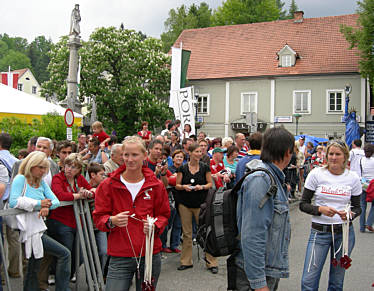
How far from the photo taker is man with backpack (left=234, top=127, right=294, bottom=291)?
2.74 meters

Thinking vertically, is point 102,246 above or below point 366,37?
below

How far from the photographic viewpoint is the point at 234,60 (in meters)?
39.4

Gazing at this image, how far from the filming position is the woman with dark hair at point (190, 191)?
21.6 feet

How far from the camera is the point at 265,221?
9.04 ft

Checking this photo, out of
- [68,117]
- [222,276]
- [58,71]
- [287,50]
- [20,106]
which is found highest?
[287,50]

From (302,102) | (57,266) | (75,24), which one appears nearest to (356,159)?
(57,266)

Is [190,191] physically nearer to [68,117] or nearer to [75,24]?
[68,117]

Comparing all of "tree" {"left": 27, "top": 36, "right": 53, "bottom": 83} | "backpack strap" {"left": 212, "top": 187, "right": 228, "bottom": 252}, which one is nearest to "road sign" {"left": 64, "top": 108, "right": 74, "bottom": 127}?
"backpack strap" {"left": 212, "top": 187, "right": 228, "bottom": 252}

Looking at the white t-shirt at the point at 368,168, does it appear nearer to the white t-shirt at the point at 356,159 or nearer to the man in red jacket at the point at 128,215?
the white t-shirt at the point at 356,159

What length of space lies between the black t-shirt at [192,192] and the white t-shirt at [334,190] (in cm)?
244

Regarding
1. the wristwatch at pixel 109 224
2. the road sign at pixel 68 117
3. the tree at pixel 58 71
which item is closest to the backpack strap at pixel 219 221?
the wristwatch at pixel 109 224

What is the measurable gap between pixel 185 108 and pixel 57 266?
10.0m

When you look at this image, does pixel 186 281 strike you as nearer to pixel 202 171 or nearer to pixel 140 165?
pixel 202 171

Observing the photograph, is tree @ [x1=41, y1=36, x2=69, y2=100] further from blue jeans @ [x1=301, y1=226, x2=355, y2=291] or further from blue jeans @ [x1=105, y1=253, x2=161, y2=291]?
blue jeans @ [x1=105, y1=253, x2=161, y2=291]
